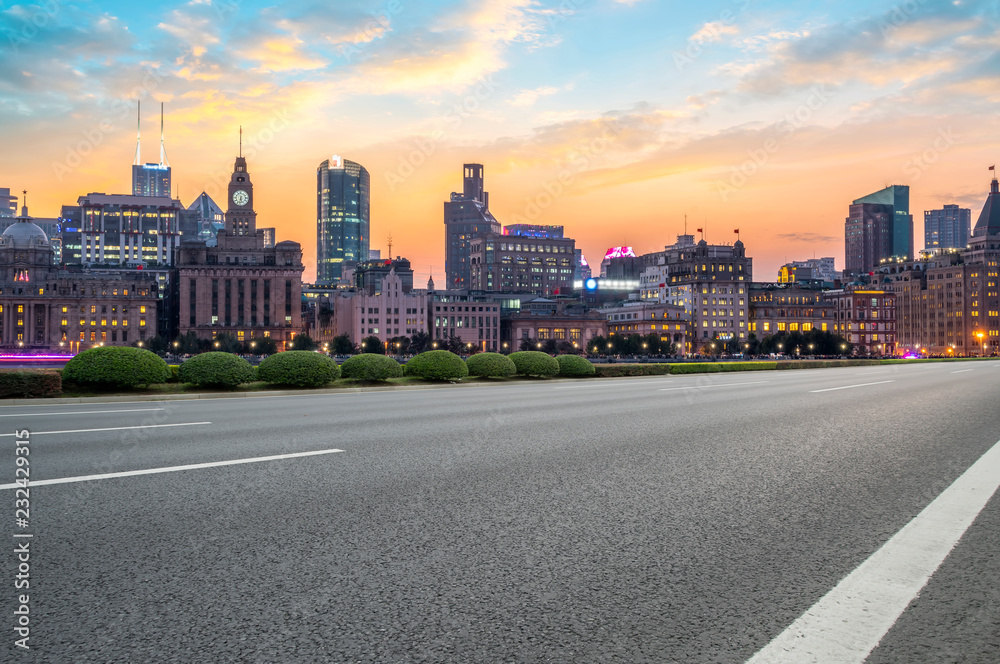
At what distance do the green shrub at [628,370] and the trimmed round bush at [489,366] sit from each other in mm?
5915

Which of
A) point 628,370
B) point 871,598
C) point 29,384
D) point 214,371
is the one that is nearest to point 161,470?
point 871,598

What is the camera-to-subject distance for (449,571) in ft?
14.2

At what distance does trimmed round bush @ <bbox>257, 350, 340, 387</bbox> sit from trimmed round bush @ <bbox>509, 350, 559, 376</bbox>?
32.3 ft

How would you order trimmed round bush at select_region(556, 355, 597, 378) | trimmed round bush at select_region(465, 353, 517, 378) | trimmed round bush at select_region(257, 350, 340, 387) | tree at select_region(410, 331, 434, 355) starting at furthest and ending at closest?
tree at select_region(410, 331, 434, 355) → trimmed round bush at select_region(556, 355, 597, 378) → trimmed round bush at select_region(465, 353, 517, 378) → trimmed round bush at select_region(257, 350, 340, 387)

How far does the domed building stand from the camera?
167875mm

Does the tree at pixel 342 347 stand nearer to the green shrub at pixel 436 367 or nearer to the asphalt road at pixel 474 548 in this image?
the green shrub at pixel 436 367

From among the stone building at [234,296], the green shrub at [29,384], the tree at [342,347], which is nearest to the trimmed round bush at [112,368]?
the green shrub at [29,384]

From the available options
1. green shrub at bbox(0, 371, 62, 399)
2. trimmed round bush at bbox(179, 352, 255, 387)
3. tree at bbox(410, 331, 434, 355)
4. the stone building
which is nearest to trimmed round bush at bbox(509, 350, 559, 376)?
trimmed round bush at bbox(179, 352, 255, 387)

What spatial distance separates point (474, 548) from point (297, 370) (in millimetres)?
21797

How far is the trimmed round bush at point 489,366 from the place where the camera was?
104 feet

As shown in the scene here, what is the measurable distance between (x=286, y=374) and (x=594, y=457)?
18758 mm

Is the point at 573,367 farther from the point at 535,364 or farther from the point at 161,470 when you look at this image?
the point at 161,470

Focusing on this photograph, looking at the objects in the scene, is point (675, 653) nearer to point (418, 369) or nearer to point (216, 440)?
point (216, 440)

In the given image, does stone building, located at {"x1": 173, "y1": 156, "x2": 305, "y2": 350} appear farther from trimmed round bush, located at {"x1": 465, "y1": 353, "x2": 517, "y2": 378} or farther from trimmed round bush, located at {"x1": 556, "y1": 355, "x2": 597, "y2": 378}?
trimmed round bush, located at {"x1": 465, "y1": 353, "x2": 517, "y2": 378}
